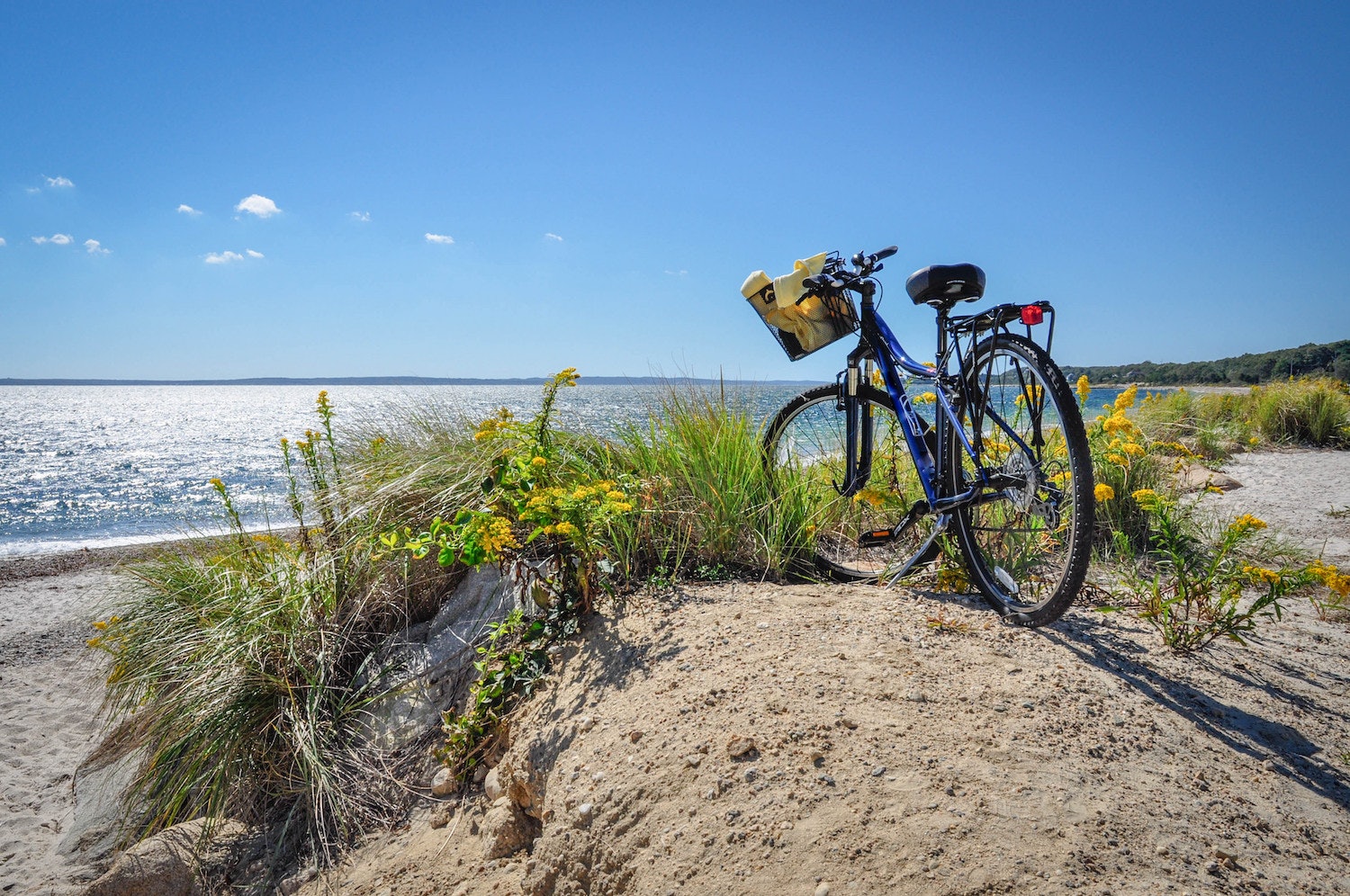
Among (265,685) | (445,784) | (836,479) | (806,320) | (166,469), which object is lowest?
(166,469)

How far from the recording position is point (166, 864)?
9.62ft

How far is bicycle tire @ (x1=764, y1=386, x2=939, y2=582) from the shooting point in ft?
12.0

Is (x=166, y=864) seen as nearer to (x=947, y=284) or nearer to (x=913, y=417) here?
(x=913, y=417)

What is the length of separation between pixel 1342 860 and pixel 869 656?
4.06 ft

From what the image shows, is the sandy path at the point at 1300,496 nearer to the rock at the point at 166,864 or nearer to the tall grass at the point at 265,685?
the tall grass at the point at 265,685

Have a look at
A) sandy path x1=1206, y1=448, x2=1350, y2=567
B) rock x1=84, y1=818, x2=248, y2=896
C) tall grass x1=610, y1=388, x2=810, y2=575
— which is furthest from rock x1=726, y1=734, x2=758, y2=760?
sandy path x1=1206, y1=448, x2=1350, y2=567

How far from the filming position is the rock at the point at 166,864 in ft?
9.59

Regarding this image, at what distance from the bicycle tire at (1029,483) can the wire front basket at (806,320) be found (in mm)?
870

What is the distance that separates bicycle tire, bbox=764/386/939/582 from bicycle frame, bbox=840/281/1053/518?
10cm

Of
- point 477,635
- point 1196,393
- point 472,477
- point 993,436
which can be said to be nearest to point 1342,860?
point 993,436

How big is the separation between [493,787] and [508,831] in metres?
0.22

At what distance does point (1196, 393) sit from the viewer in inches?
515

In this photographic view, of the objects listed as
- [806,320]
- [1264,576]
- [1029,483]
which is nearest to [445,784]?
[1029,483]

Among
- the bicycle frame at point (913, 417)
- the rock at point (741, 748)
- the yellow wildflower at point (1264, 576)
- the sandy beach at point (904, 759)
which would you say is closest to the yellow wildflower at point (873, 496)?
the bicycle frame at point (913, 417)
